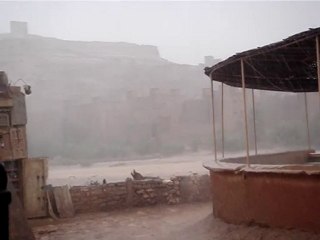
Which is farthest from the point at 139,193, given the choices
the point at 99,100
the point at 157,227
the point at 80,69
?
the point at 80,69

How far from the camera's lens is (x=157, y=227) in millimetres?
9633

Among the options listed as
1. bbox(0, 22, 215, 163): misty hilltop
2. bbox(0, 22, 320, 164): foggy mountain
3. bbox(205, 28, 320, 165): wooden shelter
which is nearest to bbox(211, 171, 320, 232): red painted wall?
bbox(205, 28, 320, 165): wooden shelter

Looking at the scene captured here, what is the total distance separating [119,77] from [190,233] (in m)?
59.3

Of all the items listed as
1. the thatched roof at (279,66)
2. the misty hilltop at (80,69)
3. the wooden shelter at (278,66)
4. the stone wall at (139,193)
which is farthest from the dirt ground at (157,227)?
the misty hilltop at (80,69)

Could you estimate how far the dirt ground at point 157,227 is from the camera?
7.16 meters

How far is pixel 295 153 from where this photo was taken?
12.1 meters

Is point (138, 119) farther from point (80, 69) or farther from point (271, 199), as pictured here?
point (271, 199)

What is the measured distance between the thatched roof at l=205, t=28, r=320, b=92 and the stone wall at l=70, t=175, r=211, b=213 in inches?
153

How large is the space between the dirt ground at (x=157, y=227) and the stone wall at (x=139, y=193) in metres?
0.38

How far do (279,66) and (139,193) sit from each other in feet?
19.1

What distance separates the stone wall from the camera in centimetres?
1196

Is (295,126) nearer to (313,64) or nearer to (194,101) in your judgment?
(194,101)

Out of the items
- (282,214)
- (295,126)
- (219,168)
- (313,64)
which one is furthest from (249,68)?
(295,126)

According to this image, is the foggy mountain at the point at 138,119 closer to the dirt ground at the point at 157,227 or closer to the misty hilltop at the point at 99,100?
the misty hilltop at the point at 99,100
